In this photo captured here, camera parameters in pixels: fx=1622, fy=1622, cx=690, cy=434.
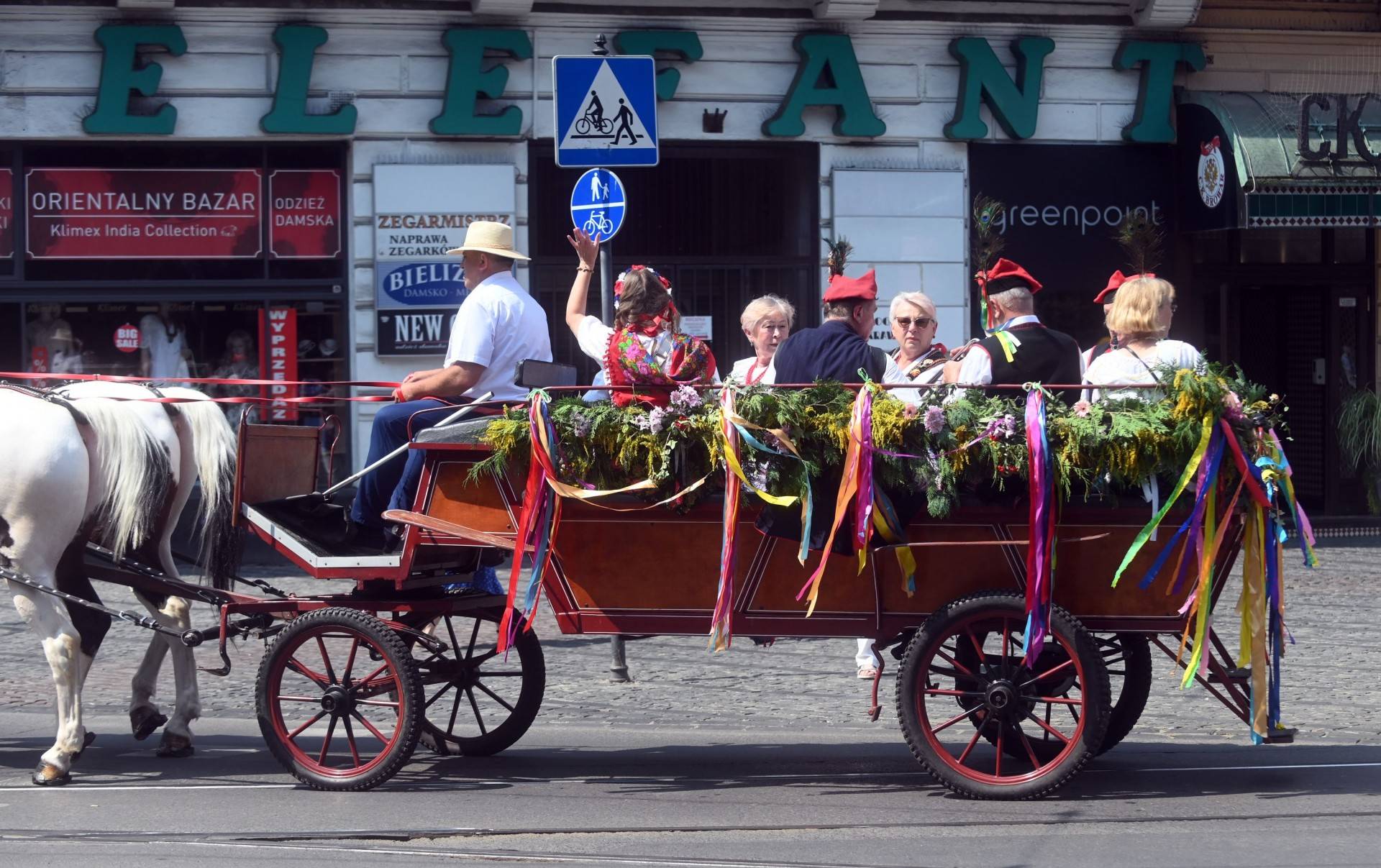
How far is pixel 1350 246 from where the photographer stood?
14805 mm

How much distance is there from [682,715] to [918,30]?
8239mm

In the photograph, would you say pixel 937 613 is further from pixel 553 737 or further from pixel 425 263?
pixel 425 263

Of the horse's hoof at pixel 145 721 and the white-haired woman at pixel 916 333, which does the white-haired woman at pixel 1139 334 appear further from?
the horse's hoof at pixel 145 721

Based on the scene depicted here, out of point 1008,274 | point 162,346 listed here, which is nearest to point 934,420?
point 1008,274

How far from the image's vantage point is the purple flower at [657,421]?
566cm

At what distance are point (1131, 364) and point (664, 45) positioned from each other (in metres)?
8.17

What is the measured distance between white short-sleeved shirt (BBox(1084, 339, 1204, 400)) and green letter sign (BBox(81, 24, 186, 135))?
29.2 feet

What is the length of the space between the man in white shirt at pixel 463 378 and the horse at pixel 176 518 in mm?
624

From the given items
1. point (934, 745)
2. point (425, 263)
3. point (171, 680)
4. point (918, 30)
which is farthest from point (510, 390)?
point (918, 30)

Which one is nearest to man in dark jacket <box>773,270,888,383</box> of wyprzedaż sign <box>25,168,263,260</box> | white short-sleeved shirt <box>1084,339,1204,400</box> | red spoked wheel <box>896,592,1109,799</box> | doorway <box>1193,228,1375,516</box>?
white short-sleeved shirt <box>1084,339,1204,400</box>

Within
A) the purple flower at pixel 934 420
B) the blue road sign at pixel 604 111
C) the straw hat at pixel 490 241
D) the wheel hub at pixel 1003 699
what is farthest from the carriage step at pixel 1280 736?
the blue road sign at pixel 604 111

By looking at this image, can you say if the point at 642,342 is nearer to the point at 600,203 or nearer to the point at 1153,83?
the point at 600,203

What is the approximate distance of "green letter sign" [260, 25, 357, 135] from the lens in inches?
511

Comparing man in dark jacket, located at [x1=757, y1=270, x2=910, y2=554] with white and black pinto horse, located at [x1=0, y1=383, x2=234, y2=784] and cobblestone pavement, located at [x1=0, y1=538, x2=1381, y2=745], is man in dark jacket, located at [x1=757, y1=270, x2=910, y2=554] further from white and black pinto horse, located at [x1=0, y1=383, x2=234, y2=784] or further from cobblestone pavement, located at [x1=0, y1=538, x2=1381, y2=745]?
white and black pinto horse, located at [x1=0, y1=383, x2=234, y2=784]
